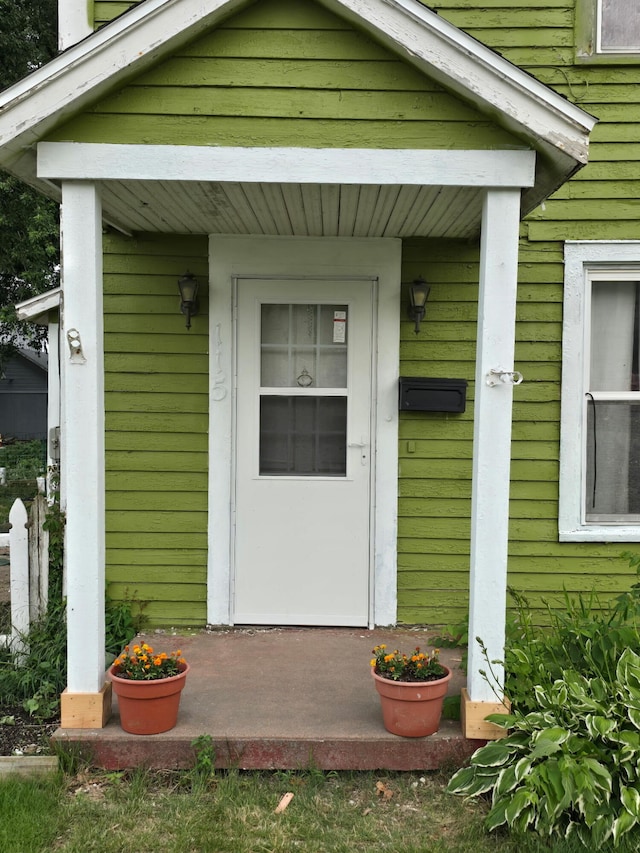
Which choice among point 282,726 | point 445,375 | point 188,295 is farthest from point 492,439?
point 188,295

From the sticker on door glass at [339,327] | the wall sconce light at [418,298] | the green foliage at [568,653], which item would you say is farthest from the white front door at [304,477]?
the green foliage at [568,653]

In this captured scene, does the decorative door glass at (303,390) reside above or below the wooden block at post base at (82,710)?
above

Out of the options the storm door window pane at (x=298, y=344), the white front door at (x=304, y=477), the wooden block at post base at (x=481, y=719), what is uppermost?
the storm door window pane at (x=298, y=344)

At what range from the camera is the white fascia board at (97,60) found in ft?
9.17

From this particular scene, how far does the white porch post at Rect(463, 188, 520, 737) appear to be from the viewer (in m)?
2.97

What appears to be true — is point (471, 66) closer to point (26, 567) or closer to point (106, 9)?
point (106, 9)

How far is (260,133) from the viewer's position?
9.76ft

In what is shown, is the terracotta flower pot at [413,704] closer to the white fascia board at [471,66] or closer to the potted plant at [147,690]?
the potted plant at [147,690]

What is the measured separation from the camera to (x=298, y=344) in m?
4.33

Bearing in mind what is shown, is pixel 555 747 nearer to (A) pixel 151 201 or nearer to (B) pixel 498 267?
(B) pixel 498 267

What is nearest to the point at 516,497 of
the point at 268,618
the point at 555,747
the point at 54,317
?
the point at 268,618

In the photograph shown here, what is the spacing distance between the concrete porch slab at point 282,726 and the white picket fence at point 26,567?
0.94 metres

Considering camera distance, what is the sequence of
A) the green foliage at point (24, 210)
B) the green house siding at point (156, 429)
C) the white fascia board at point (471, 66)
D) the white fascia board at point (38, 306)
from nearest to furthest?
the white fascia board at point (471, 66) → the green house siding at point (156, 429) → the white fascia board at point (38, 306) → the green foliage at point (24, 210)

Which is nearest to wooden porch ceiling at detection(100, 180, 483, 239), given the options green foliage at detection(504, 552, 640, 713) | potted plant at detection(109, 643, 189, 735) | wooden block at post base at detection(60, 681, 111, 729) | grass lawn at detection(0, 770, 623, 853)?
green foliage at detection(504, 552, 640, 713)
